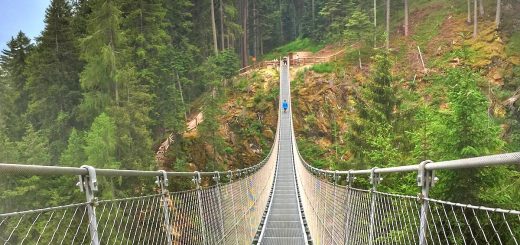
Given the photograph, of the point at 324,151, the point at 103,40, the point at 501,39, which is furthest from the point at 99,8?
the point at 501,39

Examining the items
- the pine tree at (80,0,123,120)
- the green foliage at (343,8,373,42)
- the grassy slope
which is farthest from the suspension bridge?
the green foliage at (343,8,373,42)

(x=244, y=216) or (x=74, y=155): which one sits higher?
(x=74, y=155)

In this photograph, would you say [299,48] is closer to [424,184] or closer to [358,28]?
[358,28]

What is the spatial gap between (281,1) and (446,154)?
146 ft

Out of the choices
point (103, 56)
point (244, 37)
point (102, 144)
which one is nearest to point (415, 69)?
point (244, 37)

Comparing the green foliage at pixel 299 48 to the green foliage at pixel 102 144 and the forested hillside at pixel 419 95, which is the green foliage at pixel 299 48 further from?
the green foliage at pixel 102 144

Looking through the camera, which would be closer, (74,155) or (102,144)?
(102,144)

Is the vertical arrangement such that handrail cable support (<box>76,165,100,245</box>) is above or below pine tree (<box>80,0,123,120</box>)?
below

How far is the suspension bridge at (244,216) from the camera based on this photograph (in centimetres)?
154

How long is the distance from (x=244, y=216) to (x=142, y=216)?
7.35ft

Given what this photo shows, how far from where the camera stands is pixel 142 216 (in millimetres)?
4320

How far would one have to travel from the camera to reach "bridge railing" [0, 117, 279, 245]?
5.11 feet

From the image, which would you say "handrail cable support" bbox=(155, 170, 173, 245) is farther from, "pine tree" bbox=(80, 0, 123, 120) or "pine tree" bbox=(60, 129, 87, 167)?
"pine tree" bbox=(60, 129, 87, 167)

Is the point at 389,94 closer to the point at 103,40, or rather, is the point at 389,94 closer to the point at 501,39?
the point at 103,40
